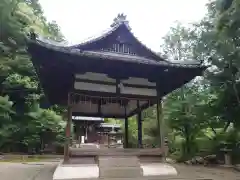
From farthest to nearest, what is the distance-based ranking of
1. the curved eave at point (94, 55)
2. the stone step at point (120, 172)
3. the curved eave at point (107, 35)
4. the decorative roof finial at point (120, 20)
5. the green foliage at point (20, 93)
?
the green foliage at point (20, 93) < the decorative roof finial at point (120, 20) < the curved eave at point (107, 35) < the stone step at point (120, 172) < the curved eave at point (94, 55)

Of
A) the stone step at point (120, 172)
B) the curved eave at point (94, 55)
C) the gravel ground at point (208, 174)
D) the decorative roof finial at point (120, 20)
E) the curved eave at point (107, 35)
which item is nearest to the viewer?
the curved eave at point (94, 55)

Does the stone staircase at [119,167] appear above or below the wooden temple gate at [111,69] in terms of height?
below

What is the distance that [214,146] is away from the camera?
12719mm

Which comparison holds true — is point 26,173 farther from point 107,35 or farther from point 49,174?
point 107,35

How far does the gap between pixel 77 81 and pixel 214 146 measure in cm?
859

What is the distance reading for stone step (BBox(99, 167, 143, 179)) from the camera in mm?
7020

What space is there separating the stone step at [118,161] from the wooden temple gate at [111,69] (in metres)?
0.33

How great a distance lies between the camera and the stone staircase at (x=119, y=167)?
7051 millimetres

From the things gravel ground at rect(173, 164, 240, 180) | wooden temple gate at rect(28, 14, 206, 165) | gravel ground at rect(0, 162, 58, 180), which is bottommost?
gravel ground at rect(173, 164, 240, 180)

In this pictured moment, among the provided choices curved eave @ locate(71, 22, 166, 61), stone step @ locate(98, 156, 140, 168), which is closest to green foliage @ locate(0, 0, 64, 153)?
curved eave @ locate(71, 22, 166, 61)

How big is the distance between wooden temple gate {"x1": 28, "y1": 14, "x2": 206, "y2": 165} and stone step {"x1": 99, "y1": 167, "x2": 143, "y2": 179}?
2.22 ft

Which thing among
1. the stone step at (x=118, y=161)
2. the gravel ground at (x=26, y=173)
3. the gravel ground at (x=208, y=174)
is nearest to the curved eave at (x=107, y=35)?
the stone step at (x=118, y=161)

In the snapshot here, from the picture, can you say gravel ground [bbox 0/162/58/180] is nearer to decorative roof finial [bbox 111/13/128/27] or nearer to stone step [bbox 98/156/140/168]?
stone step [bbox 98/156/140/168]

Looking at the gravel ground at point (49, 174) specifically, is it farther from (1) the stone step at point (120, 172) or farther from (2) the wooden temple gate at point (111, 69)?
(2) the wooden temple gate at point (111, 69)
